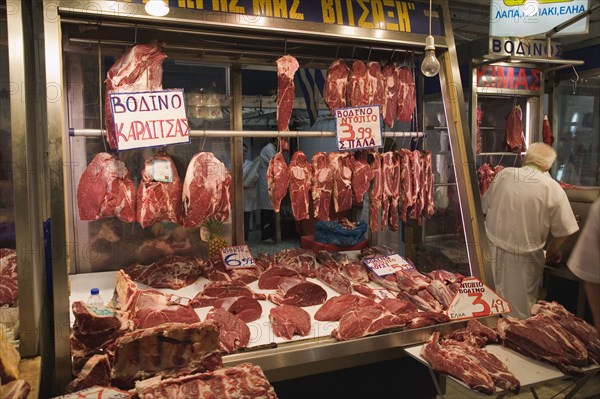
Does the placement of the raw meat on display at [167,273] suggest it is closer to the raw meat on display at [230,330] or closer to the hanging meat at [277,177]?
the raw meat on display at [230,330]

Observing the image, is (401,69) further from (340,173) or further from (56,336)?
(56,336)

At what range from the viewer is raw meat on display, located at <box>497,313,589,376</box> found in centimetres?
282

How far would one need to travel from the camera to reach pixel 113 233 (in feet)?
14.4

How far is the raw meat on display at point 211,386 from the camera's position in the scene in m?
2.29

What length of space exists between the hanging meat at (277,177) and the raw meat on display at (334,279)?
0.78m

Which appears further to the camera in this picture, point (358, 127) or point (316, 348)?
point (358, 127)

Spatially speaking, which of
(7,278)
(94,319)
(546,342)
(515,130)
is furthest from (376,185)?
(515,130)

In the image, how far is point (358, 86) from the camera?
Answer: 398cm

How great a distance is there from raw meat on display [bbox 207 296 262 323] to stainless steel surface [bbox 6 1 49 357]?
1.14m

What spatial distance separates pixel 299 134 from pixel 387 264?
1452 mm

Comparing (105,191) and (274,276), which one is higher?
(105,191)

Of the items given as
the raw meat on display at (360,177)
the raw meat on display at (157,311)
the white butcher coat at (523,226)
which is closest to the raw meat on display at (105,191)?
the raw meat on display at (157,311)

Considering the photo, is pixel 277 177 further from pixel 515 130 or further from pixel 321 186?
pixel 515 130

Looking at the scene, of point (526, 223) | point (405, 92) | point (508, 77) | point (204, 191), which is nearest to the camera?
point (204, 191)
